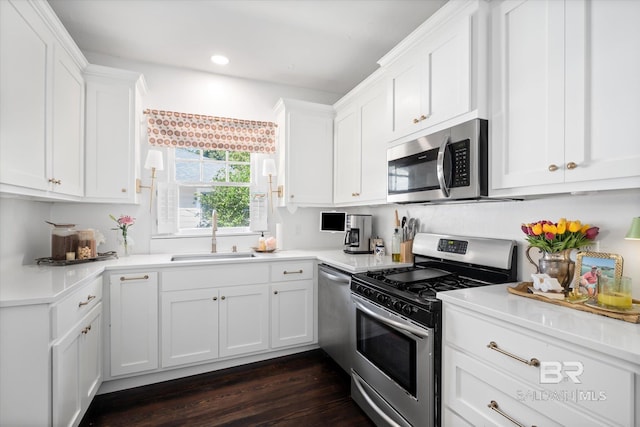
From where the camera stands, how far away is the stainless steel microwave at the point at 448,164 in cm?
162

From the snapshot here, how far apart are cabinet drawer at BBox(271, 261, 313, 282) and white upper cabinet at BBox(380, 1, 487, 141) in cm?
134

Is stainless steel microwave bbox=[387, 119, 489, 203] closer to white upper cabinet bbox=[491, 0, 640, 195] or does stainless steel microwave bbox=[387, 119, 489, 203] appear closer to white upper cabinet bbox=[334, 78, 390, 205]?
white upper cabinet bbox=[491, 0, 640, 195]

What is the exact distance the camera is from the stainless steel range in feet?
4.91

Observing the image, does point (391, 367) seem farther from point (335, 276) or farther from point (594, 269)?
point (594, 269)

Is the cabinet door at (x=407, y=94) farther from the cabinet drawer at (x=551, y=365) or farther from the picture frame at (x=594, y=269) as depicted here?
the cabinet drawer at (x=551, y=365)

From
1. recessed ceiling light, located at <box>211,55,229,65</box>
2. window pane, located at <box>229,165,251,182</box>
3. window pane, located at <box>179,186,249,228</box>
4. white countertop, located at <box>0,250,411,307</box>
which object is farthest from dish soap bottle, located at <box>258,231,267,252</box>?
recessed ceiling light, located at <box>211,55,229,65</box>

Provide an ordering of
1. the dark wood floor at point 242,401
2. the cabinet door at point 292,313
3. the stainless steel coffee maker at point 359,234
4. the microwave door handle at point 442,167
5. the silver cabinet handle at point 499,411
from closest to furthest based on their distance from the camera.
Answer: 1. the silver cabinet handle at point 499,411
2. the microwave door handle at point 442,167
3. the dark wood floor at point 242,401
4. the cabinet door at point 292,313
5. the stainless steel coffee maker at point 359,234

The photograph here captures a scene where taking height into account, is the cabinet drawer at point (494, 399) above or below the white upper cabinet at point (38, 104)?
below

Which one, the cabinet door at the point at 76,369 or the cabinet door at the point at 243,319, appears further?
the cabinet door at the point at 243,319

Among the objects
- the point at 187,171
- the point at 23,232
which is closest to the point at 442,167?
the point at 187,171

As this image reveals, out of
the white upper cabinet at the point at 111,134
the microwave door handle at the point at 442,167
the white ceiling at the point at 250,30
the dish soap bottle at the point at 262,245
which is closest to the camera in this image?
the microwave door handle at the point at 442,167

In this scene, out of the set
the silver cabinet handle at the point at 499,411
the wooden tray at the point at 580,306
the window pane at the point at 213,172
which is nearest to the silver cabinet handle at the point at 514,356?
the silver cabinet handle at the point at 499,411

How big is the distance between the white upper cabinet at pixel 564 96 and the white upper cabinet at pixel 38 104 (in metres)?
2.39

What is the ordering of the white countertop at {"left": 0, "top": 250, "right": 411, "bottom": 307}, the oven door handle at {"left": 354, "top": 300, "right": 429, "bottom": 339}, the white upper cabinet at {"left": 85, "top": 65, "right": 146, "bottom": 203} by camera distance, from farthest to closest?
the white upper cabinet at {"left": 85, "top": 65, "right": 146, "bottom": 203}, the oven door handle at {"left": 354, "top": 300, "right": 429, "bottom": 339}, the white countertop at {"left": 0, "top": 250, "right": 411, "bottom": 307}
